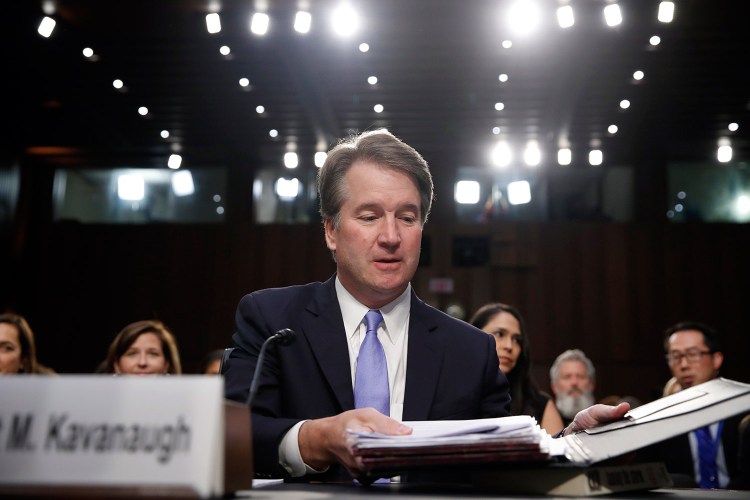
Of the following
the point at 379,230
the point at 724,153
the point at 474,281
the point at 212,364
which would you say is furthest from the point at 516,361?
the point at 724,153

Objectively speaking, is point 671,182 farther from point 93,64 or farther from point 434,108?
point 93,64

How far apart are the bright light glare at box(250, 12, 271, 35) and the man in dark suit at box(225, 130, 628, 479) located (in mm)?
4584

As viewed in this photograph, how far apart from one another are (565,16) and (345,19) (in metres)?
1.84

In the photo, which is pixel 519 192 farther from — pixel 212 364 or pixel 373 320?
pixel 373 320

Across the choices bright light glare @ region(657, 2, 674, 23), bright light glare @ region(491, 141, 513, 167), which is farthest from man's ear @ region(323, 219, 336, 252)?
bright light glare @ region(491, 141, 513, 167)

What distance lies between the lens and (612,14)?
579 centimetres

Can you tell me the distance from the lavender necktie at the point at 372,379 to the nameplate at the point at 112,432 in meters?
0.78

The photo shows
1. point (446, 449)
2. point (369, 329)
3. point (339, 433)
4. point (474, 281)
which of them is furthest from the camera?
point (474, 281)

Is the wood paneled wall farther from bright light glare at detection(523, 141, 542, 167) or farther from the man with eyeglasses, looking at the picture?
the man with eyeglasses

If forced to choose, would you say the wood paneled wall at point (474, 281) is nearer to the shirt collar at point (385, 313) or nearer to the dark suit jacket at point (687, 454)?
the dark suit jacket at point (687, 454)

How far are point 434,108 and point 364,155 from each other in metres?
5.98

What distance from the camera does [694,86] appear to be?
6.95 meters

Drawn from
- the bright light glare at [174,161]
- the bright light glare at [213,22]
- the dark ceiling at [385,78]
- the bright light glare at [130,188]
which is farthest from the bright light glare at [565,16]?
the bright light glare at [130,188]

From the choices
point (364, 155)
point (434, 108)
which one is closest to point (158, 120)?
point (434, 108)
